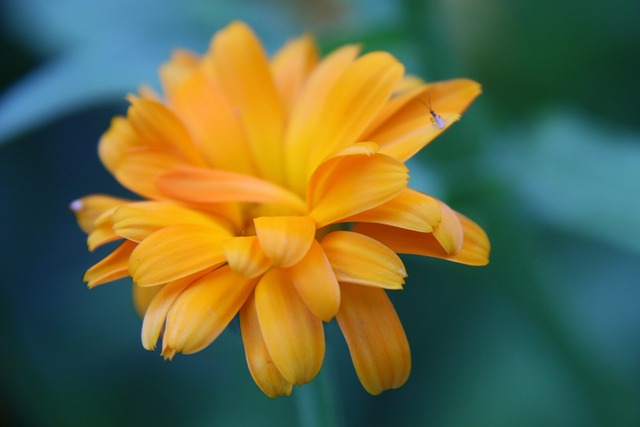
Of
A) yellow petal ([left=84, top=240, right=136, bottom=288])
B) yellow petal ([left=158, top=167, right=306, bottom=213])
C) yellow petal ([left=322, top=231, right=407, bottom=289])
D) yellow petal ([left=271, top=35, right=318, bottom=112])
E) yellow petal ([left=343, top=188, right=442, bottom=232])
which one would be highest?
yellow petal ([left=271, top=35, right=318, bottom=112])

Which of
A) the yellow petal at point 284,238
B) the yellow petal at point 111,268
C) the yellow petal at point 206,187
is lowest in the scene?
the yellow petal at point 284,238

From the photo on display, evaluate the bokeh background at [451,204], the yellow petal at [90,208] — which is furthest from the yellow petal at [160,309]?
the bokeh background at [451,204]

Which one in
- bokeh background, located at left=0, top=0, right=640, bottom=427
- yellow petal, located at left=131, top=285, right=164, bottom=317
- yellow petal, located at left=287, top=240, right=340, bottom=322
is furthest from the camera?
bokeh background, located at left=0, top=0, right=640, bottom=427

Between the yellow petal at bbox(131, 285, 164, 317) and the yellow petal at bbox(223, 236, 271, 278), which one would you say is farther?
the yellow petal at bbox(131, 285, 164, 317)

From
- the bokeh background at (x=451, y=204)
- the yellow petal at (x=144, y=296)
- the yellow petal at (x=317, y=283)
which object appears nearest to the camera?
the yellow petal at (x=317, y=283)

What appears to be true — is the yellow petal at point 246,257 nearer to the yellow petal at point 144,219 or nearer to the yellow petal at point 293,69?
the yellow petal at point 144,219

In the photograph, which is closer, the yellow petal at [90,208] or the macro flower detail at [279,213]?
the macro flower detail at [279,213]

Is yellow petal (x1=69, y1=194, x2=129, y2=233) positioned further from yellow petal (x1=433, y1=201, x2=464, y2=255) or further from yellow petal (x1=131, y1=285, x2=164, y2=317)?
yellow petal (x1=433, y1=201, x2=464, y2=255)

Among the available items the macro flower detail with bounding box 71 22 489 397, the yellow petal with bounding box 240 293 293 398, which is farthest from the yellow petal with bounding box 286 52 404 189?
the yellow petal with bounding box 240 293 293 398
